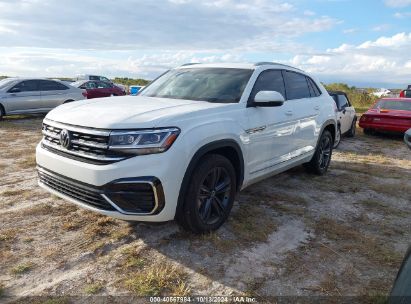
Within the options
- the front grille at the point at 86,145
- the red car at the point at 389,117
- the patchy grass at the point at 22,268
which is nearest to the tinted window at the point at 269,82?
the front grille at the point at 86,145

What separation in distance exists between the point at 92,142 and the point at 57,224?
50.8 inches

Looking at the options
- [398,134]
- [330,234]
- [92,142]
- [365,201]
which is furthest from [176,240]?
[398,134]

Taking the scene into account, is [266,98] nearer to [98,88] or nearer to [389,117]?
[389,117]

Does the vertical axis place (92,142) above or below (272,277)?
above

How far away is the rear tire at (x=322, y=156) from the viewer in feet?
20.7

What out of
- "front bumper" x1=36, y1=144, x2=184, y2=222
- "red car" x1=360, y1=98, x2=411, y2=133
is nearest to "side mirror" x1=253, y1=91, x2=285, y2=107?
"front bumper" x1=36, y1=144, x2=184, y2=222

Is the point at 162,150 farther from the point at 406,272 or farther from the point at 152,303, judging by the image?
the point at 406,272

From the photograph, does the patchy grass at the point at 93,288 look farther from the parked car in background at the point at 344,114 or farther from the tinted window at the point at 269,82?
the parked car in background at the point at 344,114

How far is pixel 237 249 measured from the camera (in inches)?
144

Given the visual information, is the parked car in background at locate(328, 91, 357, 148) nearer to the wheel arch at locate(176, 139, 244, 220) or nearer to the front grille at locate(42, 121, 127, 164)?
the wheel arch at locate(176, 139, 244, 220)

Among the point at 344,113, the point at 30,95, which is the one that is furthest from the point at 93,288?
the point at 30,95

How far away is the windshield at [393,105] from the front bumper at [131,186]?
10844mm

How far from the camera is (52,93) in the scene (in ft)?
44.3

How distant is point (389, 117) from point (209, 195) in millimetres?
9911
